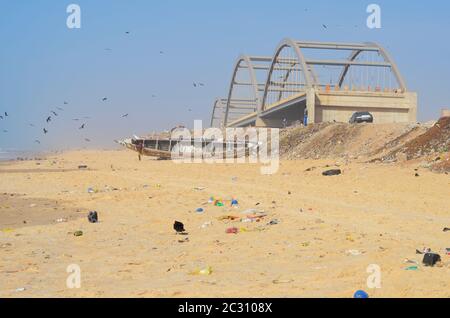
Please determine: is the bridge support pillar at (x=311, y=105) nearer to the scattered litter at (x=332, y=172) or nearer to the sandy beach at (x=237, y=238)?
the scattered litter at (x=332, y=172)

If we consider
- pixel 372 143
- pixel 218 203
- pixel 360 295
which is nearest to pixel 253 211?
pixel 218 203

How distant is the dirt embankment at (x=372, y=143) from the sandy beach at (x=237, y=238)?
1594 millimetres

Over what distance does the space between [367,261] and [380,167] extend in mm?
12515

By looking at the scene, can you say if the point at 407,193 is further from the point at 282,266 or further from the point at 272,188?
the point at 282,266

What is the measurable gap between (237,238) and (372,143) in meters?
19.0

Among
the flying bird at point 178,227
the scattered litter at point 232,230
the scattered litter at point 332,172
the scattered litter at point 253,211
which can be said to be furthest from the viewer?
the scattered litter at point 332,172

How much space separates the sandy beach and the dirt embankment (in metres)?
1.59

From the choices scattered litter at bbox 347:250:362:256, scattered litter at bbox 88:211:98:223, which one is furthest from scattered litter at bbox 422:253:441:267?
scattered litter at bbox 88:211:98:223

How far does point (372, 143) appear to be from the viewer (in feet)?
90.0

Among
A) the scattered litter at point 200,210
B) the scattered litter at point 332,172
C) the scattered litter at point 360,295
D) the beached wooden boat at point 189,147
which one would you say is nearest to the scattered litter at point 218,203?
the scattered litter at point 200,210

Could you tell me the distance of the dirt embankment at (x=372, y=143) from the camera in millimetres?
20188

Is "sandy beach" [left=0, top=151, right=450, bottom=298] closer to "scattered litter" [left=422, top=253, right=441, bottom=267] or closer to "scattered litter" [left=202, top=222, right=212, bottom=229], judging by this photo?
"scattered litter" [left=202, top=222, right=212, bottom=229]

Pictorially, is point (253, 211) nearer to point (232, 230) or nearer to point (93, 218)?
point (232, 230)
